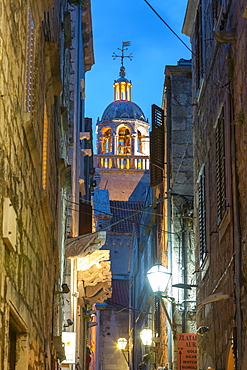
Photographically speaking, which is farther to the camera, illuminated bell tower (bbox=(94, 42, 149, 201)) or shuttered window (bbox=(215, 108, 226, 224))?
illuminated bell tower (bbox=(94, 42, 149, 201))

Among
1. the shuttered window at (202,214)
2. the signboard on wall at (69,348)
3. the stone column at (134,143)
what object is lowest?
the signboard on wall at (69,348)

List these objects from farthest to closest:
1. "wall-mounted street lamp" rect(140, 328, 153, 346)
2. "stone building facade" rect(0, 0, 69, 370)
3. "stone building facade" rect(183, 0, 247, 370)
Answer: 1. "wall-mounted street lamp" rect(140, 328, 153, 346)
2. "stone building facade" rect(183, 0, 247, 370)
3. "stone building facade" rect(0, 0, 69, 370)

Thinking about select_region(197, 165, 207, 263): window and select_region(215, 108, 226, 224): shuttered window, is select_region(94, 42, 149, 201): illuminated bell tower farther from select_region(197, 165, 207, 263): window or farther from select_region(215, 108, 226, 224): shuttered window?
select_region(215, 108, 226, 224): shuttered window

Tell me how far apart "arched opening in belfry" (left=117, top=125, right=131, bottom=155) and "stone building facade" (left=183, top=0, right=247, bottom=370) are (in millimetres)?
51357

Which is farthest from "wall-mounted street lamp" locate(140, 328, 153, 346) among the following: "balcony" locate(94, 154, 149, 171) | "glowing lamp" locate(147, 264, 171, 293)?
"balcony" locate(94, 154, 149, 171)

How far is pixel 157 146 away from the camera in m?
22.4

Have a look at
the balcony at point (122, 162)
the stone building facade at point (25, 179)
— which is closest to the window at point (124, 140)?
the balcony at point (122, 162)

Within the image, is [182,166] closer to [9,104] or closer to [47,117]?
[47,117]

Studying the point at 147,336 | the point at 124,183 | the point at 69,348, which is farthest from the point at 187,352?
the point at 124,183

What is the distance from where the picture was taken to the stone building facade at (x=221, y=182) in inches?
346

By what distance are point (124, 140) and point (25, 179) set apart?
201 ft

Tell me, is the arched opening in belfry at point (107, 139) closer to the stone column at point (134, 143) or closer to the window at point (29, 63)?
the stone column at point (134, 143)

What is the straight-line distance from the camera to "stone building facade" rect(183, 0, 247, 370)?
8789 mm

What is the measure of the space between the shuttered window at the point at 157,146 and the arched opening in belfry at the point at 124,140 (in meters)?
42.3
